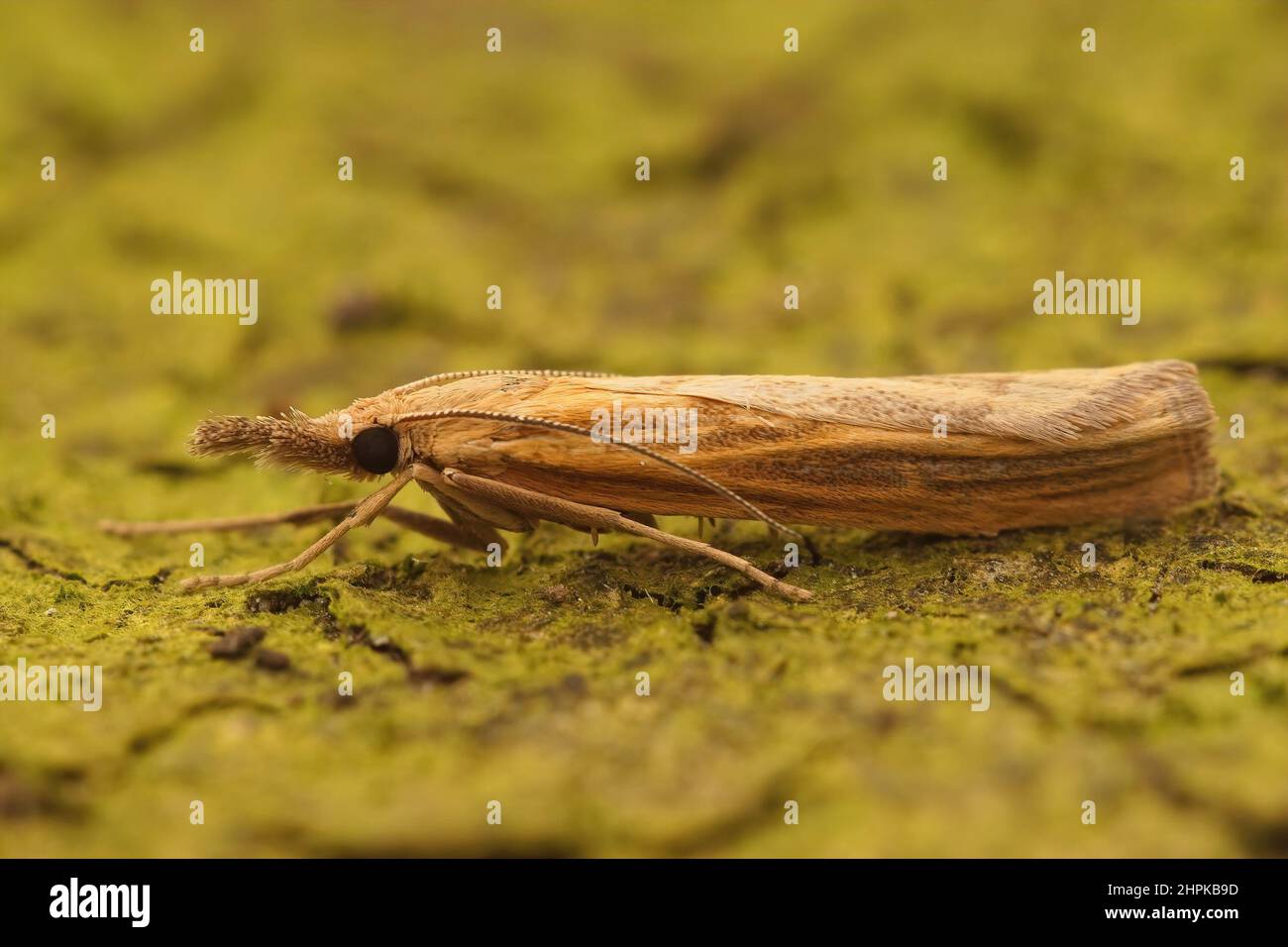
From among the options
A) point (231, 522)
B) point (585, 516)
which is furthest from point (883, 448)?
point (231, 522)

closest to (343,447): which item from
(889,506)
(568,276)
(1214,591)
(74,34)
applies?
(889,506)

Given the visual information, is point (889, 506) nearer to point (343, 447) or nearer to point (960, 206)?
point (343, 447)
